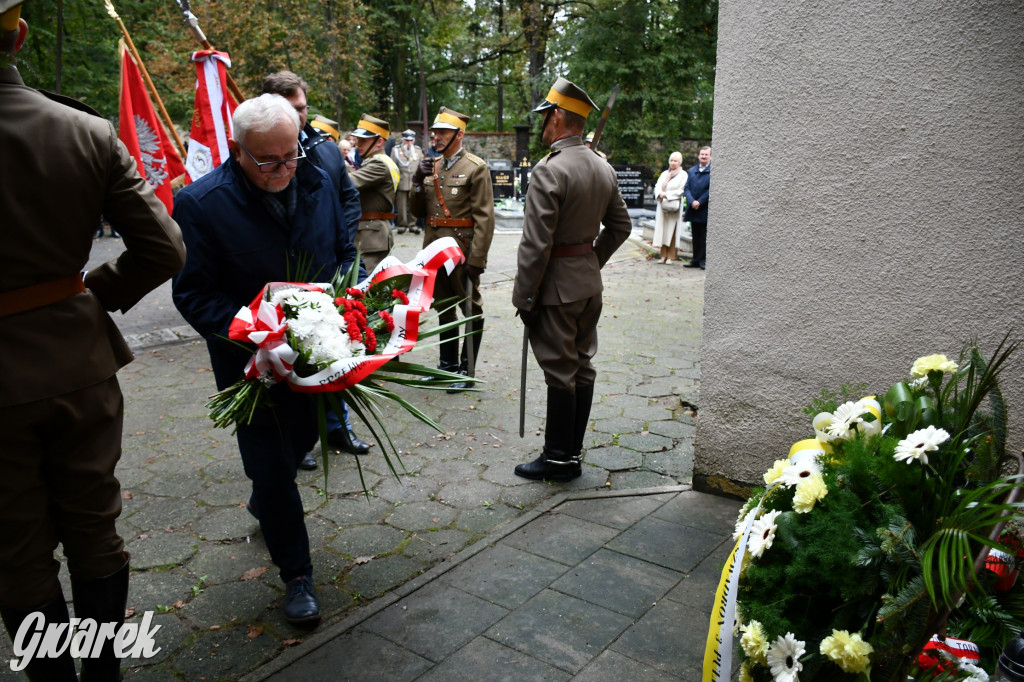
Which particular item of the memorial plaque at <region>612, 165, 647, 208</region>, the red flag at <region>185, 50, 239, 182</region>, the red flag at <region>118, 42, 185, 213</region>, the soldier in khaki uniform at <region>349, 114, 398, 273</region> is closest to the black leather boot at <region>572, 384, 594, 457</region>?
the soldier in khaki uniform at <region>349, 114, 398, 273</region>

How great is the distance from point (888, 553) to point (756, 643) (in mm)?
350

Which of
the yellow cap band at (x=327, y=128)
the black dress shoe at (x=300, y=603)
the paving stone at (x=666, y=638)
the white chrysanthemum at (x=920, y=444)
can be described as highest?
the yellow cap band at (x=327, y=128)

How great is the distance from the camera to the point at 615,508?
4145mm

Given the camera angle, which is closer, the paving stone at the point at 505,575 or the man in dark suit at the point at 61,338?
the man in dark suit at the point at 61,338

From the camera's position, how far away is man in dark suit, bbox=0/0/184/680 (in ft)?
7.25

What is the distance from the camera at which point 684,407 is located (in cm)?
599

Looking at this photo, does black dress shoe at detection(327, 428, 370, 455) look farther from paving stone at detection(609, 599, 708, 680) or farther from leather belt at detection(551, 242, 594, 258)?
paving stone at detection(609, 599, 708, 680)

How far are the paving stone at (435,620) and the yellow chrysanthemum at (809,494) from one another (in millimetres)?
1586

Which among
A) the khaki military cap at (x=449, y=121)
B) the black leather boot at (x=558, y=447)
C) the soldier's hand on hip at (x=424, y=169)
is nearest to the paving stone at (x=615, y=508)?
the black leather boot at (x=558, y=447)

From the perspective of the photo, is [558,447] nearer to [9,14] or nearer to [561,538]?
[561,538]

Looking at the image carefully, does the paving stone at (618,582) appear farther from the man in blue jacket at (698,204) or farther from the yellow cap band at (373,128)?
the man in blue jacket at (698,204)

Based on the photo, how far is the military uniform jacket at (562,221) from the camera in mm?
4281

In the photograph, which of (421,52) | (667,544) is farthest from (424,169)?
(421,52)

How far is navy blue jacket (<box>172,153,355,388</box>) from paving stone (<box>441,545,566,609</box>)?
4.23 feet
